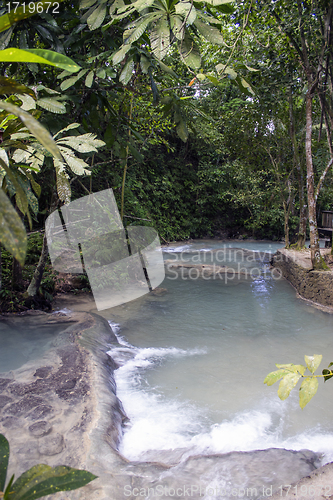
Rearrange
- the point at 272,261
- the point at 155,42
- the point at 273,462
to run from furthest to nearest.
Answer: the point at 272,261 → the point at 273,462 → the point at 155,42

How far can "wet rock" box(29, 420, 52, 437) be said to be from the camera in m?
1.86

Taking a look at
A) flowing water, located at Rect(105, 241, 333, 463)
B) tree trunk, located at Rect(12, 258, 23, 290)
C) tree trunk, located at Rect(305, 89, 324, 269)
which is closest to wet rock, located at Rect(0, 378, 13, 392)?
flowing water, located at Rect(105, 241, 333, 463)

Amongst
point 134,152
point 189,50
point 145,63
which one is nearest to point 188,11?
point 189,50

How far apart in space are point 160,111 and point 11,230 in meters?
2.09

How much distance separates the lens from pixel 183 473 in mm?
1737

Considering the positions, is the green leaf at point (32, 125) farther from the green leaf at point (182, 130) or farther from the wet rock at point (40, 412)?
the wet rock at point (40, 412)

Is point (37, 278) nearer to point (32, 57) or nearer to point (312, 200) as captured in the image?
point (32, 57)

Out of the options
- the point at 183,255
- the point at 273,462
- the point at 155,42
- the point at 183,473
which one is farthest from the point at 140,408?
the point at 183,255

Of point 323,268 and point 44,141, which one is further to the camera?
point 323,268

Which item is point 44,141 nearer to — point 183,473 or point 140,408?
point 183,473

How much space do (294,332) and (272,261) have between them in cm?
465

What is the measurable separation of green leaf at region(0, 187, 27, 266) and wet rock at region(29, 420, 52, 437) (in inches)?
72.0

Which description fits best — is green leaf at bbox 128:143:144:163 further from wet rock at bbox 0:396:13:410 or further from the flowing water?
wet rock at bbox 0:396:13:410

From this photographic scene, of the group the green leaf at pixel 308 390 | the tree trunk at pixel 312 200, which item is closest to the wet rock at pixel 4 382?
the green leaf at pixel 308 390
